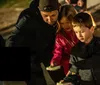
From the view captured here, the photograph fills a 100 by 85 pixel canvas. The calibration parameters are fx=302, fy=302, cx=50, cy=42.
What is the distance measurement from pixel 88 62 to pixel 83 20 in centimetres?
22

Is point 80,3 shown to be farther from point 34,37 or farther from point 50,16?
point 34,37

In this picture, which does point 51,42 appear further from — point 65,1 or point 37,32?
point 65,1

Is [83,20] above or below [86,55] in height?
above

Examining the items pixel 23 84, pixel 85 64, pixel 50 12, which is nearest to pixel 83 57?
pixel 85 64

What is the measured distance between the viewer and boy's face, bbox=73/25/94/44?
1.46 metres

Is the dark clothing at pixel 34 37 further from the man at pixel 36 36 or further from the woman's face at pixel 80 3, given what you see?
the woman's face at pixel 80 3

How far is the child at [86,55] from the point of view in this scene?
4.82ft

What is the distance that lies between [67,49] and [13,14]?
338 millimetres

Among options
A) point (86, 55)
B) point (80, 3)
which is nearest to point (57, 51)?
point (86, 55)

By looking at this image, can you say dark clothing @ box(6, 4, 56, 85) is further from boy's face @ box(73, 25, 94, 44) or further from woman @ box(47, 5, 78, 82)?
boy's face @ box(73, 25, 94, 44)

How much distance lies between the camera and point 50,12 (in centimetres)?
156

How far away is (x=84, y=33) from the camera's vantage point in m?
1.46

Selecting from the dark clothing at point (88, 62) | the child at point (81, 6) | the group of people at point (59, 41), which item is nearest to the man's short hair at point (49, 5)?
the group of people at point (59, 41)

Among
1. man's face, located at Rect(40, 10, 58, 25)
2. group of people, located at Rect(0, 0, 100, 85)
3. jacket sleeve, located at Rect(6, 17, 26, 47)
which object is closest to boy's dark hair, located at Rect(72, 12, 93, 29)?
group of people, located at Rect(0, 0, 100, 85)
